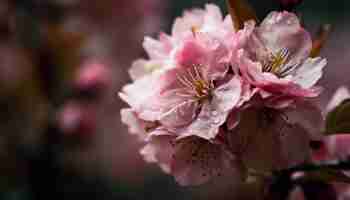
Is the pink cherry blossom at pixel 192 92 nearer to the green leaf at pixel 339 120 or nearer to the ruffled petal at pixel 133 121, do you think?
the ruffled petal at pixel 133 121

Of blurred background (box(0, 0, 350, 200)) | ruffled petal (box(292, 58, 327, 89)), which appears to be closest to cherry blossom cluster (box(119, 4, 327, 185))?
ruffled petal (box(292, 58, 327, 89))

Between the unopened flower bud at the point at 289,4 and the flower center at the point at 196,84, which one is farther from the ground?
the unopened flower bud at the point at 289,4

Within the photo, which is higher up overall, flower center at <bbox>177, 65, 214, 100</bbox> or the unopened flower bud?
the unopened flower bud

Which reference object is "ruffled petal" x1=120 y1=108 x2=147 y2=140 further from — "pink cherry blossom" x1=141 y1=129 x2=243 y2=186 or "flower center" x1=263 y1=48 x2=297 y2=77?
"flower center" x1=263 y1=48 x2=297 y2=77

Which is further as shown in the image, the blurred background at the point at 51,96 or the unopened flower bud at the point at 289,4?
the blurred background at the point at 51,96

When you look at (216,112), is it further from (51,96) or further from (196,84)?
(51,96)

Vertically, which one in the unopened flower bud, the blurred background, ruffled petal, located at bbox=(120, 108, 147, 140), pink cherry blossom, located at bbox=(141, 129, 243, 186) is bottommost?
pink cherry blossom, located at bbox=(141, 129, 243, 186)

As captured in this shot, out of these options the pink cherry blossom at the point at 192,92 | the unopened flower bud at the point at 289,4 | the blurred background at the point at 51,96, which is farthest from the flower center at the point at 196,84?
the blurred background at the point at 51,96

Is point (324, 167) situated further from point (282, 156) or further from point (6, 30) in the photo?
point (6, 30)
